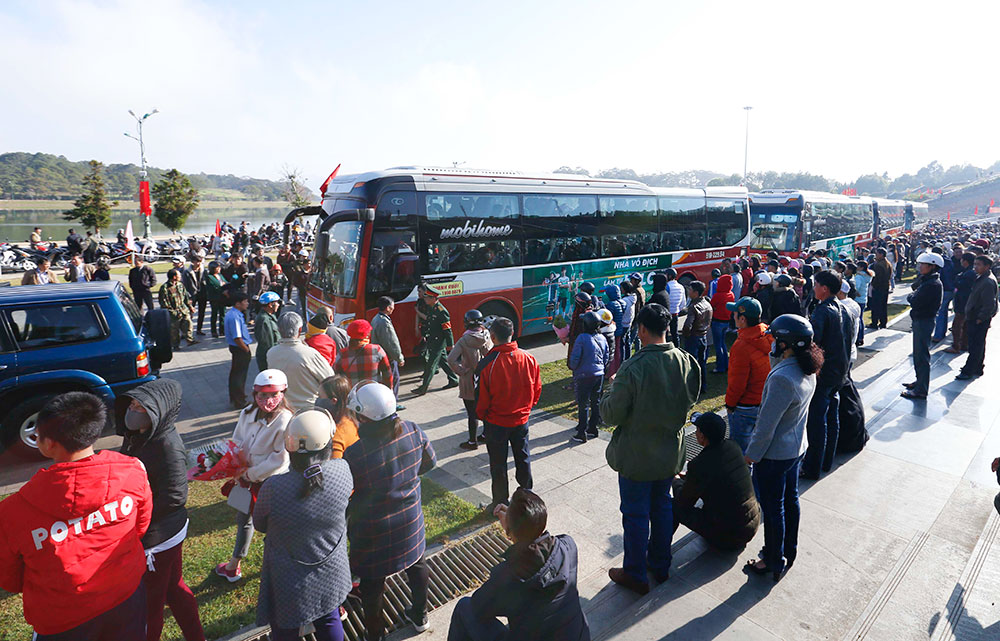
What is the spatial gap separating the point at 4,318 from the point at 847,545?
28.8 feet

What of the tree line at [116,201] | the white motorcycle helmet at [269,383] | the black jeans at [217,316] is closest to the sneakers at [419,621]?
the white motorcycle helmet at [269,383]

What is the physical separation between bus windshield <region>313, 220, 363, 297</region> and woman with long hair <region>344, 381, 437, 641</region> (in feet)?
19.6

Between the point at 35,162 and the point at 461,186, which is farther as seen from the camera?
the point at 35,162

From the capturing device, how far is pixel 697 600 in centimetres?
386

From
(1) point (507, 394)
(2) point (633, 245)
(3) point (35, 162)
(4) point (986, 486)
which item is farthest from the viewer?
(3) point (35, 162)

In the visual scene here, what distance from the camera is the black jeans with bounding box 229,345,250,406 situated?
766 cm

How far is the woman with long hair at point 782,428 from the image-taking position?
3775mm

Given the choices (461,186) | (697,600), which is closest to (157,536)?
(697,600)

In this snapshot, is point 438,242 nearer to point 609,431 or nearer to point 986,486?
point 609,431

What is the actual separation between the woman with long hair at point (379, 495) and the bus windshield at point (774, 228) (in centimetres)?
1969

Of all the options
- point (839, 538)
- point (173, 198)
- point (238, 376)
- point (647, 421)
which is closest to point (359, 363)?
point (238, 376)

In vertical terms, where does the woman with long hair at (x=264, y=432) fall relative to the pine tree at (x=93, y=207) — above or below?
below

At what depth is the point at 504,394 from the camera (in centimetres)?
464

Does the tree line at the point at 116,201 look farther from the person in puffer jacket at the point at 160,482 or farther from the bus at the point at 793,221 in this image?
the person in puffer jacket at the point at 160,482
